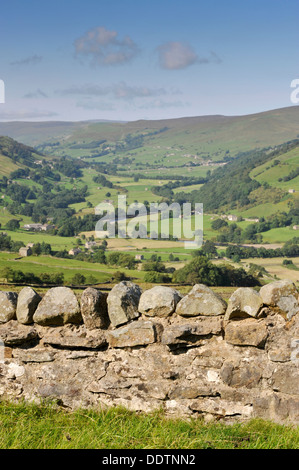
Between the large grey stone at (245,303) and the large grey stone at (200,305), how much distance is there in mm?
193

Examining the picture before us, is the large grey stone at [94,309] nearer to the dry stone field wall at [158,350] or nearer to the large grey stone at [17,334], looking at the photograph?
the dry stone field wall at [158,350]

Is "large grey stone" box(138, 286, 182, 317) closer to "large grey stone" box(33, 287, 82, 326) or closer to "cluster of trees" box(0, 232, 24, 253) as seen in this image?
"large grey stone" box(33, 287, 82, 326)

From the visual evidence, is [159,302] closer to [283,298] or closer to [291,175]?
[283,298]

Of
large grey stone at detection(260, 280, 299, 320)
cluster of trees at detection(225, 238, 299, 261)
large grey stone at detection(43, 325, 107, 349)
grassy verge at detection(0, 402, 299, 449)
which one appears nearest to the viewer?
grassy verge at detection(0, 402, 299, 449)

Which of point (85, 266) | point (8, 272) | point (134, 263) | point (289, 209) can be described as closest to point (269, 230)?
point (289, 209)

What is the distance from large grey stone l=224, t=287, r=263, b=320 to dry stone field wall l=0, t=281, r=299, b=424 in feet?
0.04

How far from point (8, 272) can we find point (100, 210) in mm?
115209

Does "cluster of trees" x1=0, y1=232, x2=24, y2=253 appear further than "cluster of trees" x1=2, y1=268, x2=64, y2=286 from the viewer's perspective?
Yes

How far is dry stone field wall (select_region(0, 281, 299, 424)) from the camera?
4.86m

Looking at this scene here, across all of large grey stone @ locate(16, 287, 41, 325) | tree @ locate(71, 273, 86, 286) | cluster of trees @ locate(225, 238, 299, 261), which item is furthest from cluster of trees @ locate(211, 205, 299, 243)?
large grey stone @ locate(16, 287, 41, 325)

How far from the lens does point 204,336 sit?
16.6 ft

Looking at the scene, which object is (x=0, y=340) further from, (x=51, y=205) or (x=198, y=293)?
(x=51, y=205)

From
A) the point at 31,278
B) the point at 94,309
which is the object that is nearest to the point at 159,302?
the point at 94,309

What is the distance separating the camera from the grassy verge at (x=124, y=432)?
163 inches
